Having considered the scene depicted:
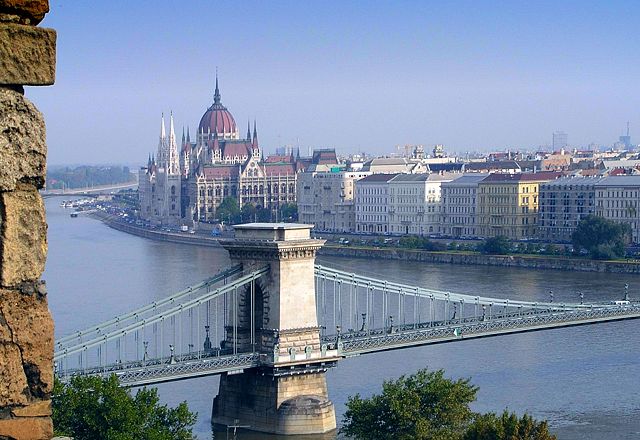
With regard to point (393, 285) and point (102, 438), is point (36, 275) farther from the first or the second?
point (393, 285)

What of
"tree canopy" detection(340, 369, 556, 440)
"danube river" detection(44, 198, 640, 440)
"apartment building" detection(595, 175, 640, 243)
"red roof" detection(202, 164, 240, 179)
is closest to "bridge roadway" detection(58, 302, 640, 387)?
"danube river" detection(44, 198, 640, 440)

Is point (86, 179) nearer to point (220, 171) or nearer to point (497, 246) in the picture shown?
point (220, 171)

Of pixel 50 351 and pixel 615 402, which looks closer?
pixel 50 351

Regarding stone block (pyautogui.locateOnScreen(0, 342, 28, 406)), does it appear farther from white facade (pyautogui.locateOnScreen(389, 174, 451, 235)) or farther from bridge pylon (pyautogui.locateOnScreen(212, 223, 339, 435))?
white facade (pyautogui.locateOnScreen(389, 174, 451, 235))

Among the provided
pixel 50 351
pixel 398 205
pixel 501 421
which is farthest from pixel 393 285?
pixel 398 205

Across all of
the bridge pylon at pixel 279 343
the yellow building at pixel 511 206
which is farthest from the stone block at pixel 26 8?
the yellow building at pixel 511 206

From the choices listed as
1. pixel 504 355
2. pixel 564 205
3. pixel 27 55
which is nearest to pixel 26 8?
pixel 27 55
